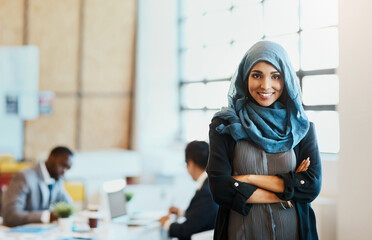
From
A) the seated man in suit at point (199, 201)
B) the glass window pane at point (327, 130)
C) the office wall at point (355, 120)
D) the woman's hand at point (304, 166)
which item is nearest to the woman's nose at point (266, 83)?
the woman's hand at point (304, 166)

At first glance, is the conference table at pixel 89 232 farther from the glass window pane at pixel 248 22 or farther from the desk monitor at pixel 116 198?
the glass window pane at pixel 248 22

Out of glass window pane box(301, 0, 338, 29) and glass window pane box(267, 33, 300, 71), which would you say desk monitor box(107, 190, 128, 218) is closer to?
glass window pane box(267, 33, 300, 71)

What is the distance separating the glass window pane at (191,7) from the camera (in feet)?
22.3

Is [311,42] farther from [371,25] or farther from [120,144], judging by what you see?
[120,144]

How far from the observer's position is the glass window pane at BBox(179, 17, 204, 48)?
681cm

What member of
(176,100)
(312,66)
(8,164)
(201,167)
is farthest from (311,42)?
(8,164)

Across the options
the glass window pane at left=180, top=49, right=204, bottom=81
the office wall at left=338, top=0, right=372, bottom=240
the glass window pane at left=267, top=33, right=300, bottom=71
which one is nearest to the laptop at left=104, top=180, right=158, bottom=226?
the office wall at left=338, top=0, right=372, bottom=240

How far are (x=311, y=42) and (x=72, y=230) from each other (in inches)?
118

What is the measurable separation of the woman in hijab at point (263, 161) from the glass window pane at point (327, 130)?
2.58 meters

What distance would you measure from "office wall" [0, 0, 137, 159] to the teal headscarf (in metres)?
4.80

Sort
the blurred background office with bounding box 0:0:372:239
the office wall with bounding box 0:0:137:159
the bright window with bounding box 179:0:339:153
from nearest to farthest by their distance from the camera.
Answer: the bright window with bounding box 179:0:339:153 < the blurred background office with bounding box 0:0:372:239 < the office wall with bounding box 0:0:137:159

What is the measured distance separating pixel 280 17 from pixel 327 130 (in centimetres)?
Result: 143

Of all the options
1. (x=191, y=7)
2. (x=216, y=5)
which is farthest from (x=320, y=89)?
(x=191, y=7)

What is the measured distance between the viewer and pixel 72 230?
3.43 meters
